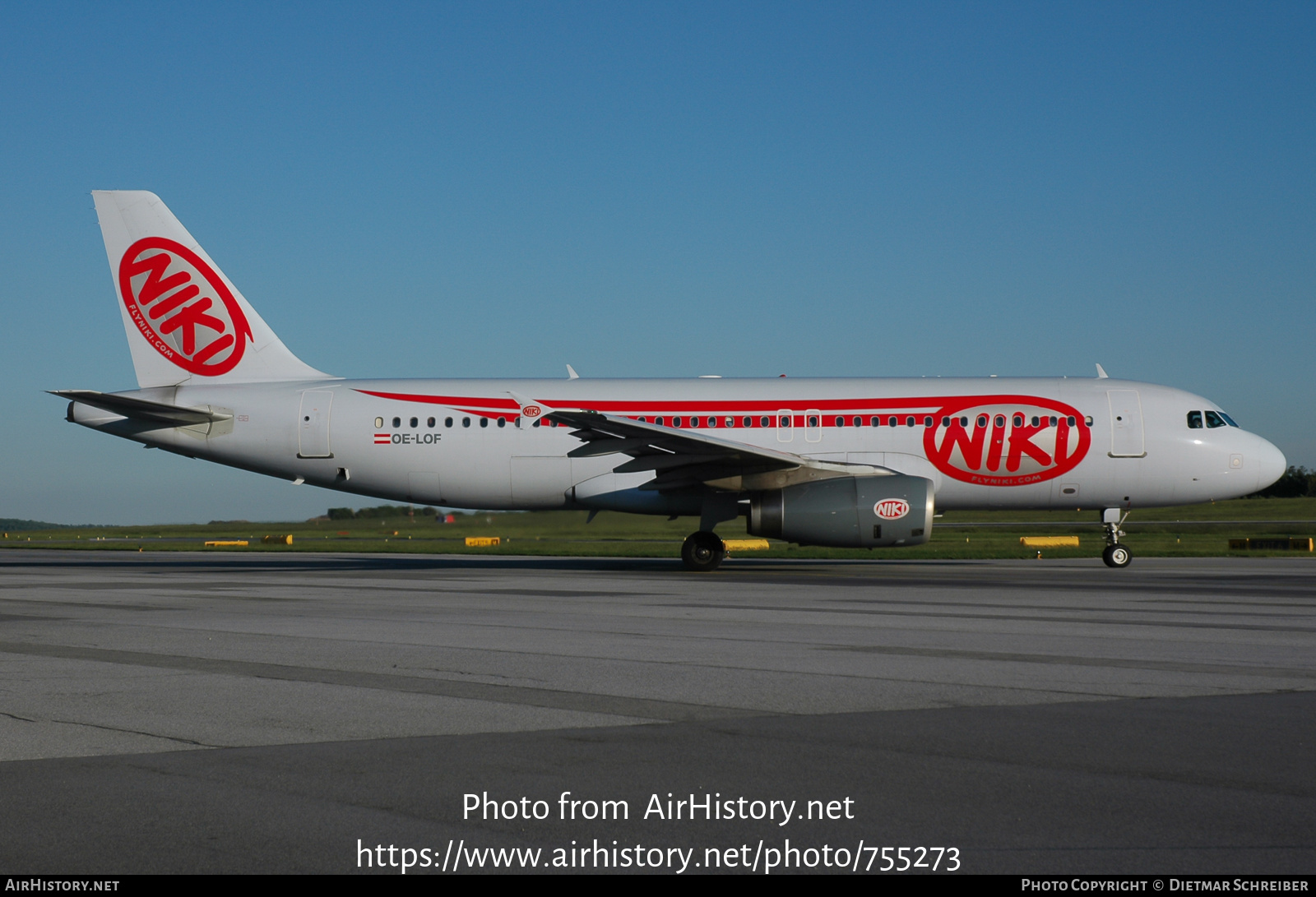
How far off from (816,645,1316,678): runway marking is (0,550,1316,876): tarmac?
0.21 ft

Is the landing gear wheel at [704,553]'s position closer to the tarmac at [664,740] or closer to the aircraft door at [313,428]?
the aircraft door at [313,428]

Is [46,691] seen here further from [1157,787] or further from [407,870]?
[1157,787]

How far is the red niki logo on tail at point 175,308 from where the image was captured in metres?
25.8

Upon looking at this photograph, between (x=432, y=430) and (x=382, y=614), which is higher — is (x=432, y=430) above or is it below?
above

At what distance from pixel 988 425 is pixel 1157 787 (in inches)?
767

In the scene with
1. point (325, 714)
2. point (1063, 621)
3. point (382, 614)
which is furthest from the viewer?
point (382, 614)

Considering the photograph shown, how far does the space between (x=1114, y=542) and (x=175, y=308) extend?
70.6 feet

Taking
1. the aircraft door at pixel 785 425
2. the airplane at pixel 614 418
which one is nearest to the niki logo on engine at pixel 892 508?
the airplane at pixel 614 418

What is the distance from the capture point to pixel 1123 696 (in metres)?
7.91

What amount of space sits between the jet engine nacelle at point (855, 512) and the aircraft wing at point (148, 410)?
1239 cm

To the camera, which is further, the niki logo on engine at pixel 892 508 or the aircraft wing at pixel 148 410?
the aircraft wing at pixel 148 410

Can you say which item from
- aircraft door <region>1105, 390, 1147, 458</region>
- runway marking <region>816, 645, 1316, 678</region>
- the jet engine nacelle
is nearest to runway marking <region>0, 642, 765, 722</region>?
runway marking <region>816, 645, 1316, 678</region>
